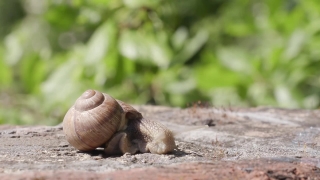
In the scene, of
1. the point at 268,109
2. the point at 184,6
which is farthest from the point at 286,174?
the point at 184,6

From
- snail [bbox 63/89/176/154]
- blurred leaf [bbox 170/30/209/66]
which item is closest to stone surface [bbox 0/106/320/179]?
snail [bbox 63/89/176/154]

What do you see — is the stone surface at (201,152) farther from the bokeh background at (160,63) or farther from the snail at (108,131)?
the bokeh background at (160,63)

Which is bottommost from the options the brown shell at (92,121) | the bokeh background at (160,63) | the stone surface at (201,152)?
the stone surface at (201,152)

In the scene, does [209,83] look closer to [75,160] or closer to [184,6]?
[184,6]

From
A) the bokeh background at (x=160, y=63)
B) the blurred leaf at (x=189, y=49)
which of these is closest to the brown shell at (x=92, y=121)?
the bokeh background at (x=160, y=63)

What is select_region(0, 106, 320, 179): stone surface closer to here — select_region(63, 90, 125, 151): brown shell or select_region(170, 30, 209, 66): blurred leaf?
select_region(63, 90, 125, 151): brown shell

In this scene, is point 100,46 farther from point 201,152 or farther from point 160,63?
point 201,152
